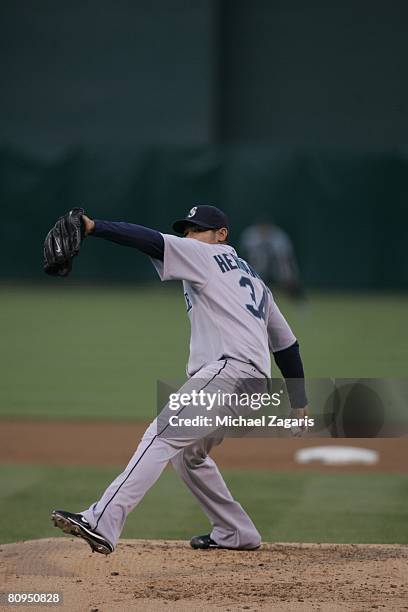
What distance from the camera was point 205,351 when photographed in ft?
17.6

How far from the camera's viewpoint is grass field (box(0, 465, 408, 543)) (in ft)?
22.0

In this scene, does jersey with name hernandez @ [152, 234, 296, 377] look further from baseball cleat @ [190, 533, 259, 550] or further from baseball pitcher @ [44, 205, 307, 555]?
baseball cleat @ [190, 533, 259, 550]

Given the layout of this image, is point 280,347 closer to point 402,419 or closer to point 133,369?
point 402,419

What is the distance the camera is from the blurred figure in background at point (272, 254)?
22406 mm

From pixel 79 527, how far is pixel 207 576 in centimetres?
76

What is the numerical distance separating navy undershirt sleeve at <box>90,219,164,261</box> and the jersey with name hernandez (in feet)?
0.49

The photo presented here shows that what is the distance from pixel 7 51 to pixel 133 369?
17877mm

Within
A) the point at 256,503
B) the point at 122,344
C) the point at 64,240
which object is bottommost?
the point at 122,344

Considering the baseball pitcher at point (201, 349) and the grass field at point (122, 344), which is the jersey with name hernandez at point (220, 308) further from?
the grass field at point (122, 344)

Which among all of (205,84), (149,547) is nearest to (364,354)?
(149,547)

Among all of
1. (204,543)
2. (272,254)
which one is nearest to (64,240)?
(204,543)

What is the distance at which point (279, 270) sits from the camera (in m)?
23.0

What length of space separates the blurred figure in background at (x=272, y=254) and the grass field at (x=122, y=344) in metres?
0.60

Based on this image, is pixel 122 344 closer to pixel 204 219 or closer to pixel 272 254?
pixel 272 254
